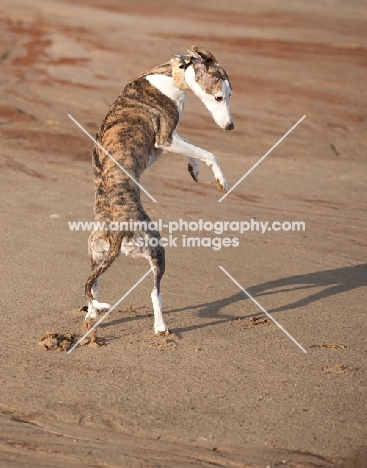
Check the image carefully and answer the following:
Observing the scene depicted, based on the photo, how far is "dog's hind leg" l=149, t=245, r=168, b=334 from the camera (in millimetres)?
6887

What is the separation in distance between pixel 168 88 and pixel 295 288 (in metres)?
2.56

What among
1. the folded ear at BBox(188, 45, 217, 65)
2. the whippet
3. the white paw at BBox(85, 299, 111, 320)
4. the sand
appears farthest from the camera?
the folded ear at BBox(188, 45, 217, 65)

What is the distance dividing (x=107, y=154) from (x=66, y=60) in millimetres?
14983

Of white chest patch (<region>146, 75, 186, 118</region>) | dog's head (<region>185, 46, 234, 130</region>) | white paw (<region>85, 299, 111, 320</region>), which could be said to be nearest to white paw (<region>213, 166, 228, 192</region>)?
dog's head (<region>185, 46, 234, 130</region>)

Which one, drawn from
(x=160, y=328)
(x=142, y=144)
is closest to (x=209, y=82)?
(x=142, y=144)

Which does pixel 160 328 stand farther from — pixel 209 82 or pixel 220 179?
pixel 209 82

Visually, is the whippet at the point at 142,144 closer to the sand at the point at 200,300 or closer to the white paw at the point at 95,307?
the white paw at the point at 95,307

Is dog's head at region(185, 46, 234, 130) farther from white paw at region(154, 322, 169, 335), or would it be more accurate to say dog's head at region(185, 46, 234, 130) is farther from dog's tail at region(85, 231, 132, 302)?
white paw at region(154, 322, 169, 335)

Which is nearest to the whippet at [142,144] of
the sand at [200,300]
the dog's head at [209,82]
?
the dog's head at [209,82]

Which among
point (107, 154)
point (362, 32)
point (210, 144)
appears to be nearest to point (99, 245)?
point (107, 154)

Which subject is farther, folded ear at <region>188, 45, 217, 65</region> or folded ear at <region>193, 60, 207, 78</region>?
folded ear at <region>188, 45, 217, 65</region>

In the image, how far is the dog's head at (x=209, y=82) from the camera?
7309 mm

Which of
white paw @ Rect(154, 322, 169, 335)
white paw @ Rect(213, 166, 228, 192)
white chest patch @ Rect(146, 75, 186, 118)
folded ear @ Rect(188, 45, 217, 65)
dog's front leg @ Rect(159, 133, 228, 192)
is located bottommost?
white paw @ Rect(154, 322, 169, 335)

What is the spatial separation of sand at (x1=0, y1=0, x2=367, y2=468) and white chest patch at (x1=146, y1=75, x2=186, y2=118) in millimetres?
1914
